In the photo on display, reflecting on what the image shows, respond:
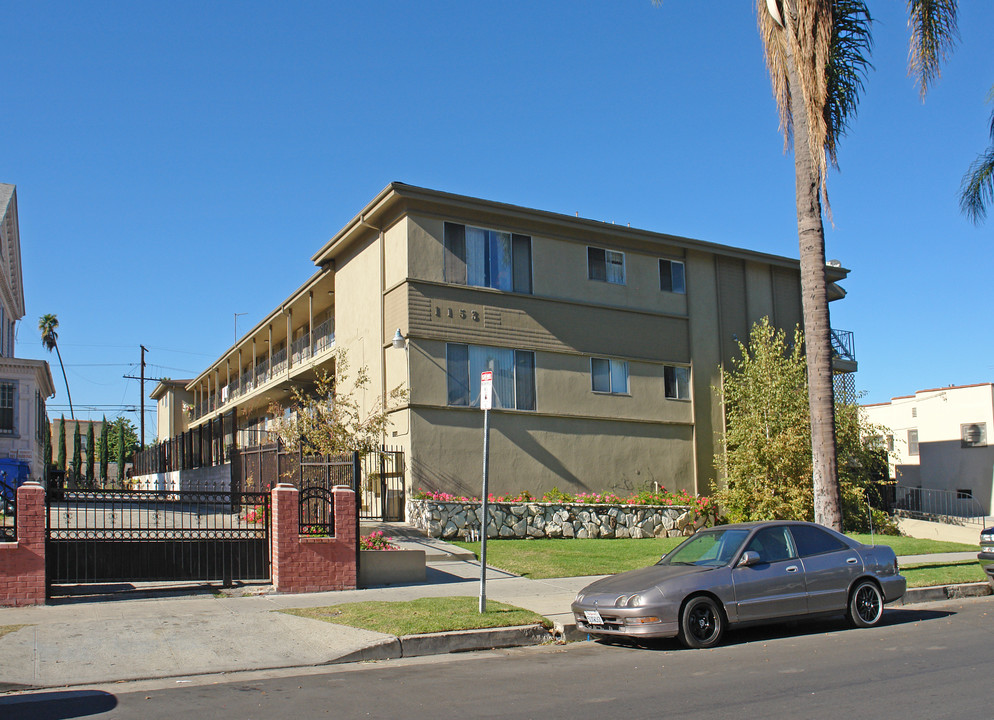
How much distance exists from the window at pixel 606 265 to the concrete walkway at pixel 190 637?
13.5 metres

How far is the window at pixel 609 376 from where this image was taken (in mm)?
24750

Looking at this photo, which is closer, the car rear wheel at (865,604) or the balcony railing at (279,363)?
the car rear wheel at (865,604)

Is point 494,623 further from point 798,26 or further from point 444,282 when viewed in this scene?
point 444,282

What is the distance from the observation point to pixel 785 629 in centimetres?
1084

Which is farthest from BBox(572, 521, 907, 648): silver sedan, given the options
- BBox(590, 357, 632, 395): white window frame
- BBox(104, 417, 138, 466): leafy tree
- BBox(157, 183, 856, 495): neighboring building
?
BBox(104, 417, 138, 466): leafy tree

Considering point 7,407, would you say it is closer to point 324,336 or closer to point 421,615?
point 324,336

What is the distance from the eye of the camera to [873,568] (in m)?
10.8

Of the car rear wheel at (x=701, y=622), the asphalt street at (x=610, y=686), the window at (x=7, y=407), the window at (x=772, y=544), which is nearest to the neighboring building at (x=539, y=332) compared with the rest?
the window at (x=772, y=544)

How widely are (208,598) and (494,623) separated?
180 inches

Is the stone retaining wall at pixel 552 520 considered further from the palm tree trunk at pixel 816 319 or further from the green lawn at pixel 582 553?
the palm tree trunk at pixel 816 319

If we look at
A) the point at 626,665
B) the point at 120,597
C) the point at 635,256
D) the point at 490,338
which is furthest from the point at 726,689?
the point at 635,256

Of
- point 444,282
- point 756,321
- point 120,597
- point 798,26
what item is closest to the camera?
point 120,597

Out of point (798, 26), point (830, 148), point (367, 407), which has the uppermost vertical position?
point (798, 26)

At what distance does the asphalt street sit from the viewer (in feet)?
22.5
